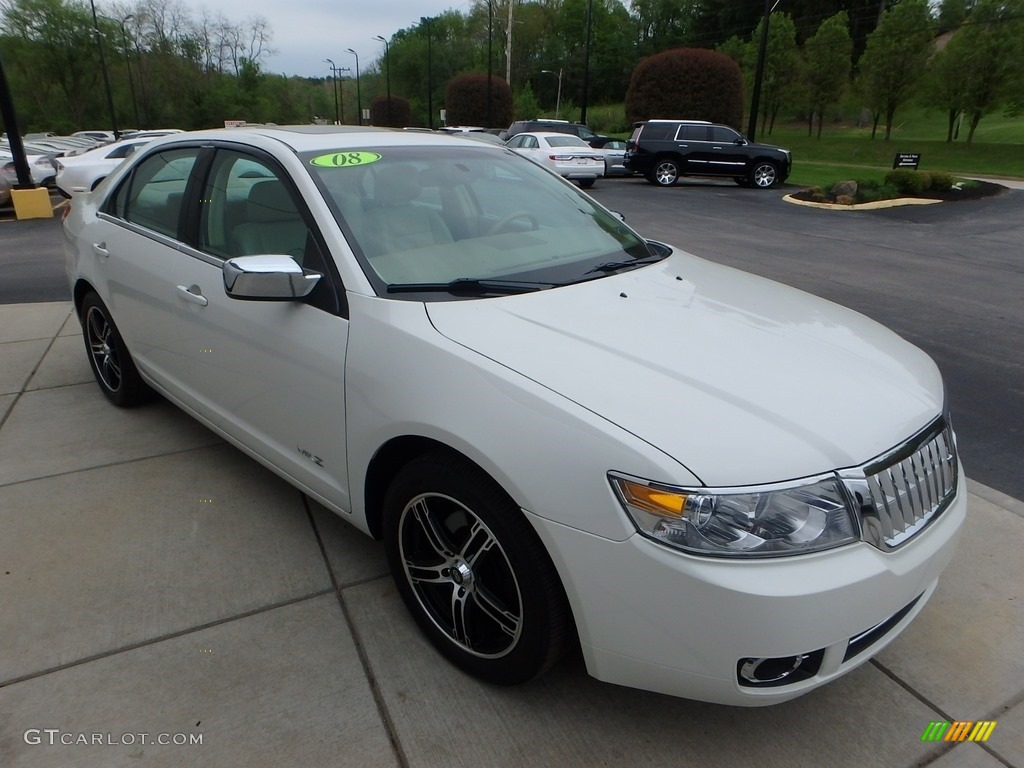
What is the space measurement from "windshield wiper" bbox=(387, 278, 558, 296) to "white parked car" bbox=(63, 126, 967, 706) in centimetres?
1

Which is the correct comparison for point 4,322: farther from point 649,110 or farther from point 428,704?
point 649,110

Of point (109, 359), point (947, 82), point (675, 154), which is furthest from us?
point (947, 82)

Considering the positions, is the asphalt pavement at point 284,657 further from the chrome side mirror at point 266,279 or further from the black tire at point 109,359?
the chrome side mirror at point 266,279

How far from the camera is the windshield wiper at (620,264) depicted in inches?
117

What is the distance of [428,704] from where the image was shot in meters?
2.35

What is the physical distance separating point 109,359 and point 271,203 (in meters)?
2.08

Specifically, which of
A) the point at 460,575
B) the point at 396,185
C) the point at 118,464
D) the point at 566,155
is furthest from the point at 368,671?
the point at 566,155

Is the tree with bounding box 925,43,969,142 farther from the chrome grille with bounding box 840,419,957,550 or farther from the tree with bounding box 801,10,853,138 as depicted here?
the chrome grille with bounding box 840,419,957,550

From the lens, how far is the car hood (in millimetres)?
1886

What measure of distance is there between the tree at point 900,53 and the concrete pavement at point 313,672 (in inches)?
1372

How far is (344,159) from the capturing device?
302 cm

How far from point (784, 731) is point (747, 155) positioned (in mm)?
21042

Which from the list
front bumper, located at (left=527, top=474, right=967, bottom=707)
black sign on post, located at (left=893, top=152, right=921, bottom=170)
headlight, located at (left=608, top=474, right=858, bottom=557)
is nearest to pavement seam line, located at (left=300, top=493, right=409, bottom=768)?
front bumper, located at (left=527, top=474, right=967, bottom=707)

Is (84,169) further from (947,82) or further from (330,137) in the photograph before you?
(947,82)
